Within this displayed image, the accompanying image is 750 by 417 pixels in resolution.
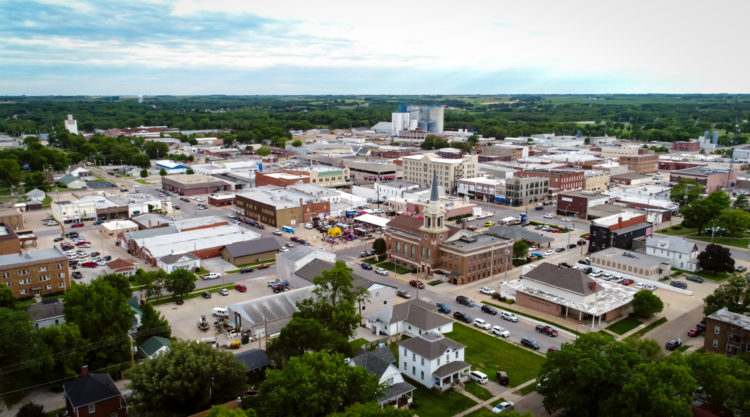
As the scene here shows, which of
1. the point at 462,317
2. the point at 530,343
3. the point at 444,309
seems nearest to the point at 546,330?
the point at 530,343

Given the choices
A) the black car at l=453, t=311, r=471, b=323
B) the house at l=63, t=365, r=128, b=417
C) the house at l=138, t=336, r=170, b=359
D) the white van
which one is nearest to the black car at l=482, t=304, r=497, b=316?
the black car at l=453, t=311, r=471, b=323

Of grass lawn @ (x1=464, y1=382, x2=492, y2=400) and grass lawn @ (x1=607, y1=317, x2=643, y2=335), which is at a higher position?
grass lawn @ (x1=607, y1=317, x2=643, y2=335)

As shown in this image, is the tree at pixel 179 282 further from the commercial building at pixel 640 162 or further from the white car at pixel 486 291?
the commercial building at pixel 640 162

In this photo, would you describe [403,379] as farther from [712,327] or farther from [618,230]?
[618,230]

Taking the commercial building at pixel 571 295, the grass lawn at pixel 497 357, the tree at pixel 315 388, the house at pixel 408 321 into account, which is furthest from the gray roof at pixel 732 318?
the tree at pixel 315 388

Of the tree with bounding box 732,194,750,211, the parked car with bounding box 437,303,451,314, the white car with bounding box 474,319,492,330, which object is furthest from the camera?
the tree with bounding box 732,194,750,211

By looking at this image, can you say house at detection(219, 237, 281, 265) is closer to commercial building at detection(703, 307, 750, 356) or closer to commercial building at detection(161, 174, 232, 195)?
commercial building at detection(161, 174, 232, 195)
